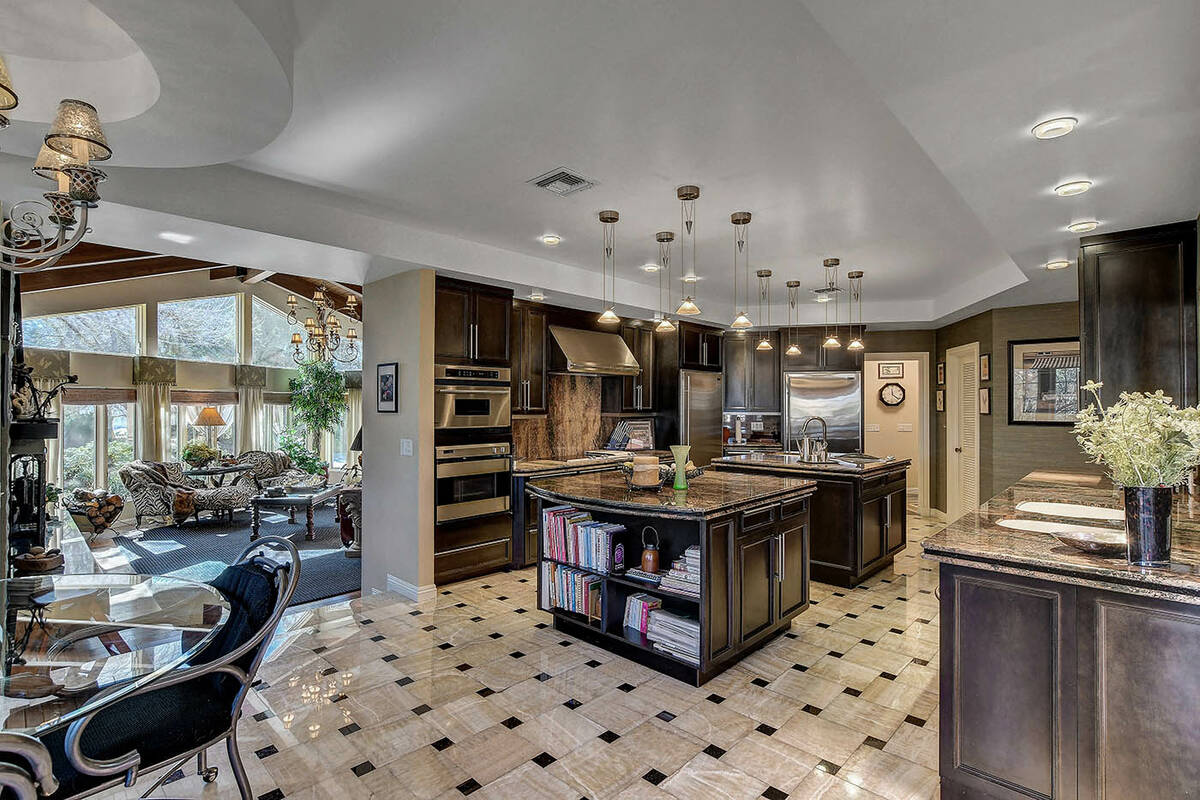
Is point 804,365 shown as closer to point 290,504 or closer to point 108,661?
point 290,504

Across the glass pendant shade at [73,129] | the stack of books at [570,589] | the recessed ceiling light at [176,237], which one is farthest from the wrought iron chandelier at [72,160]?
the stack of books at [570,589]

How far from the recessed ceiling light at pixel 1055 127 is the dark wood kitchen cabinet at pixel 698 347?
455 cm

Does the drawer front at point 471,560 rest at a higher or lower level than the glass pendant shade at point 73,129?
lower

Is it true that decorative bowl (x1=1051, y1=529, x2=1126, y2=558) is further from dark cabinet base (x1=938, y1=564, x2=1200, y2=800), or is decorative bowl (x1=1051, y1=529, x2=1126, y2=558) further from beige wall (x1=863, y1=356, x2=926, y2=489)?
beige wall (x1=863, y1=356, x2=926, y2=489)

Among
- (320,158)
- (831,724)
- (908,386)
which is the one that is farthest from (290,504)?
(908,386)

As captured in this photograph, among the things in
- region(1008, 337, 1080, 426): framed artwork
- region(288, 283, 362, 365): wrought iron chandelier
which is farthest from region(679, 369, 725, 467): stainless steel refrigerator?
region(288, 283, 362, 365): wrought iron chandelier

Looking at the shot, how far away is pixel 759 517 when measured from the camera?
3172mm

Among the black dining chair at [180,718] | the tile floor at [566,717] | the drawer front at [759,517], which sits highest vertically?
the drawer front at [759,517]

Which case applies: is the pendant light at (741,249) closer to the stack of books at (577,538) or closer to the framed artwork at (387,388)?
the stack of books at (577,538)

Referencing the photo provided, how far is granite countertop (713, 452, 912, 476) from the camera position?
4457 mm

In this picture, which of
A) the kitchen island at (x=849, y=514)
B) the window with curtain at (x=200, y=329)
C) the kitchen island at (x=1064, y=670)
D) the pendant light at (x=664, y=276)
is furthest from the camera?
the window with curtain at (x=200, y=329)

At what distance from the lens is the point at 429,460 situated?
4.34 m

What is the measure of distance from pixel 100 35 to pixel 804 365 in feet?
22.5

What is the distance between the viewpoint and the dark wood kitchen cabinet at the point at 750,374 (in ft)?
24.1
